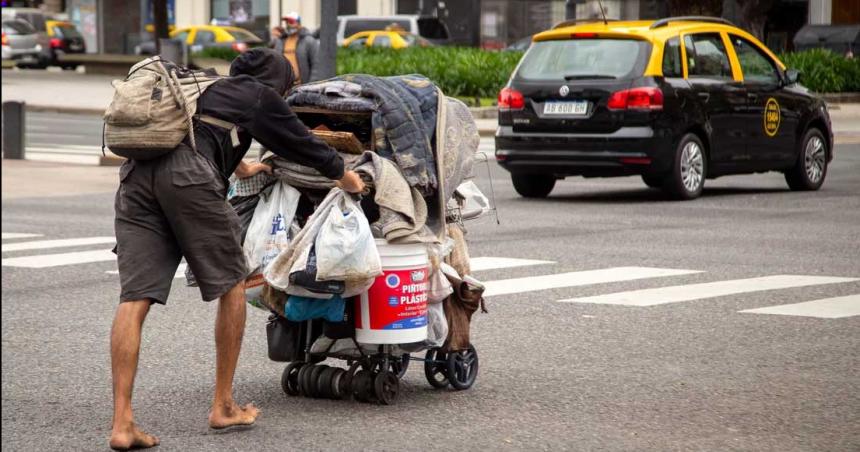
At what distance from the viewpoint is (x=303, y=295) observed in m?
6.23

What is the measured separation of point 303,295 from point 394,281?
361 millimetres

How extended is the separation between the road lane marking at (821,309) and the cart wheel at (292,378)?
3209 millimetres

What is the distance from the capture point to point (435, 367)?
674cm

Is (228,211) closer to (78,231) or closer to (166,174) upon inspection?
(166,174)

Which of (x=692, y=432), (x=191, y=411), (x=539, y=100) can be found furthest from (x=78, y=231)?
(x=692, y=432)

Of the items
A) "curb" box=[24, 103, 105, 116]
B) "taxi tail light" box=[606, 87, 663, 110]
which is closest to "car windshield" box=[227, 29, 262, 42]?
"curb" box=[24, 103, 105, 116]

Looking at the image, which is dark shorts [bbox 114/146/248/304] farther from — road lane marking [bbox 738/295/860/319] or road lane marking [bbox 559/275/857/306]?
road lane marking [bbox 738/295/860/319]

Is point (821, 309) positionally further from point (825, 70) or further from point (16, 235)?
point (825, 70)

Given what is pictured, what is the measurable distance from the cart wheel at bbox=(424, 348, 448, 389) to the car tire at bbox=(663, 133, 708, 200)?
29.3 feet

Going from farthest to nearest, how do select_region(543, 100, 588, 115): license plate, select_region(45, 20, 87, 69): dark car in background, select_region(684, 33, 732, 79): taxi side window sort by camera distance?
select_region(45, 20, 87, 69): dark car in background → select_region(684, 33, 732, 79): taxi side window → select_region(543, 100, 588, 115): license plate

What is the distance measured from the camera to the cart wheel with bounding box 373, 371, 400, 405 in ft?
20.8

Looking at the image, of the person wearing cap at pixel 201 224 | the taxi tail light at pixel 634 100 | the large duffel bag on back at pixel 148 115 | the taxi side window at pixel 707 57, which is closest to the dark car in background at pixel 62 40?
the taxi side window at pixel 707 57

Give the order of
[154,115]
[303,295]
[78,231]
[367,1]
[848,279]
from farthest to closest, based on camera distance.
Answer: [367,1] < [78,231] < [848,279] < [303,295] < [154,115]

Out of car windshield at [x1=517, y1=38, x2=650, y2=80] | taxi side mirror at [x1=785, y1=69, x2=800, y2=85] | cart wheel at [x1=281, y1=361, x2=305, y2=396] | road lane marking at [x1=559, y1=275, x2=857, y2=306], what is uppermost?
car windshield at [x1=517, y1=38, x2=650, y2=80]
